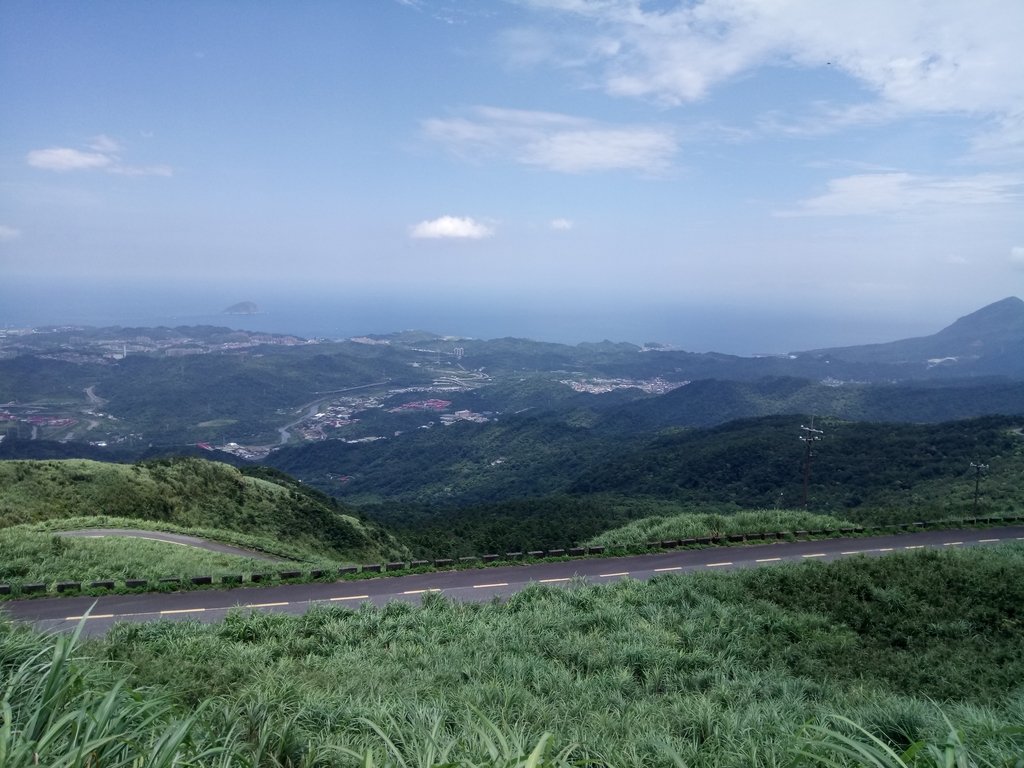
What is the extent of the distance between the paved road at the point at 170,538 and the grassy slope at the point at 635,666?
1020 centimetres

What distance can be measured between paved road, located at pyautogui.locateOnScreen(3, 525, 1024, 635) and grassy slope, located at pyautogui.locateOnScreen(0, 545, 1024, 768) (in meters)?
2.64

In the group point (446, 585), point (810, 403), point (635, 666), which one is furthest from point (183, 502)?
point (810, 403)

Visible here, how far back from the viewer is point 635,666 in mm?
8938

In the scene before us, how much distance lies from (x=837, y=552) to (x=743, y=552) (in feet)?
9.67

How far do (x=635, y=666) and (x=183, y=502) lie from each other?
23.7 metres

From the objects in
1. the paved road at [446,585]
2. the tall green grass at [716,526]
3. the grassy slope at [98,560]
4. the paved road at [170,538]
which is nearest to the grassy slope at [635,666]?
the paved road at [446,585]

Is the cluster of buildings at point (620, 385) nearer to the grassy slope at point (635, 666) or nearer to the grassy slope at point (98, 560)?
the grassy slope at point (98, 560)

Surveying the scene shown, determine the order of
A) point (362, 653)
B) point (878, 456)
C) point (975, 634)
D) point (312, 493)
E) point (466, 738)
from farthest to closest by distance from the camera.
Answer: point (878, 456), point (312, 493), point (975, 634), point (362, 653), point (466, 738)

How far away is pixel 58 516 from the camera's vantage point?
73.4 feet

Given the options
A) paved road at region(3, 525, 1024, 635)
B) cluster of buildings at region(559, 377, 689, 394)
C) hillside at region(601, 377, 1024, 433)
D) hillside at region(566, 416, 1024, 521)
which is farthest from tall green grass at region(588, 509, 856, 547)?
cluster of buildings at region(559, 377, 689, 394)

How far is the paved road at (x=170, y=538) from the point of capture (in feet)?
62.3

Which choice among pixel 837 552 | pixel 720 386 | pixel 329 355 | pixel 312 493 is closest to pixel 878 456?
pixel 837 552

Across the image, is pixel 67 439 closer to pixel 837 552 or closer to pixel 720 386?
pixel 837 552

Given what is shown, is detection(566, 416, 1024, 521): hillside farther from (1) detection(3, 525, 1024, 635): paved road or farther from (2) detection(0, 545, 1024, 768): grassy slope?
(2) detection(0, 545, 1024, 768): grassy slope
